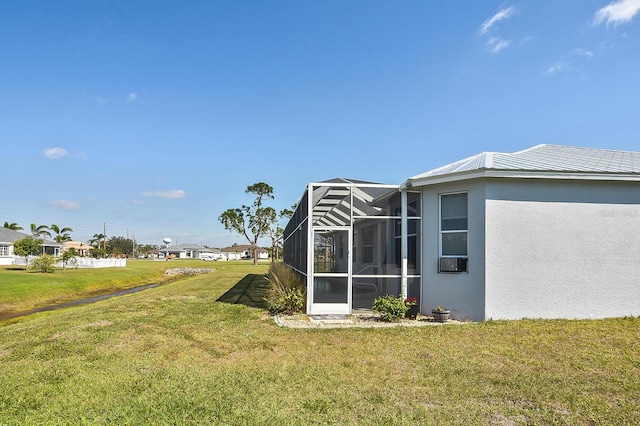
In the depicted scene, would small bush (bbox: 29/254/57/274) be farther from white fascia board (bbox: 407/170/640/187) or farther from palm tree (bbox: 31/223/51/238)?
palm tree (bbox: 31/223/51/238)

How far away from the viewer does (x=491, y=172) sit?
8.81 m

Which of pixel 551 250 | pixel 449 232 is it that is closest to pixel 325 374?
pixel 449 232

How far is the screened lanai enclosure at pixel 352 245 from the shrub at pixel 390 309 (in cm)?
101

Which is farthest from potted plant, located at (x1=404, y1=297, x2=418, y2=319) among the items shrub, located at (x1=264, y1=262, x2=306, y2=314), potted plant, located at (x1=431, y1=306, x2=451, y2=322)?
shrub, located at (x1=264, y1=262, x2=306, y2=314)

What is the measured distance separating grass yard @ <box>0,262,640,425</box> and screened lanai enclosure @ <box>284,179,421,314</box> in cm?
220

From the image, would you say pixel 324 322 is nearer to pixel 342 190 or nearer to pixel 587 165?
pixel 342 190

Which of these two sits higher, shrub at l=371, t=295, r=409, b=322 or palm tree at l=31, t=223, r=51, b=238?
palm tree at l=31, t=223, r=51, b=238

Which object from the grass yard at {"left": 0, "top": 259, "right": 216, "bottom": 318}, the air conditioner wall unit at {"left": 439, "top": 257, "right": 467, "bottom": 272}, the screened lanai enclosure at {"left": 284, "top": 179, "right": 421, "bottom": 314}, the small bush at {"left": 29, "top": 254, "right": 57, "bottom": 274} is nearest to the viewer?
the air conditioner wall unit at {"left": 439, "top": 257, "right": 467, "bottom": 272}

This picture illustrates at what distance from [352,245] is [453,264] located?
2.61 m

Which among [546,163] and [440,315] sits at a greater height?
[546,163]

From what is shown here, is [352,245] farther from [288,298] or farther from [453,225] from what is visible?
[453,225]

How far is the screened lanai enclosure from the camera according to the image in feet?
34.1

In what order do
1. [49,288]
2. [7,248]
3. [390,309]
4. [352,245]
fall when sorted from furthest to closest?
[7,248], [49,288], [352,245], [390,309]

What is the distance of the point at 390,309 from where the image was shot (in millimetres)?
9141
